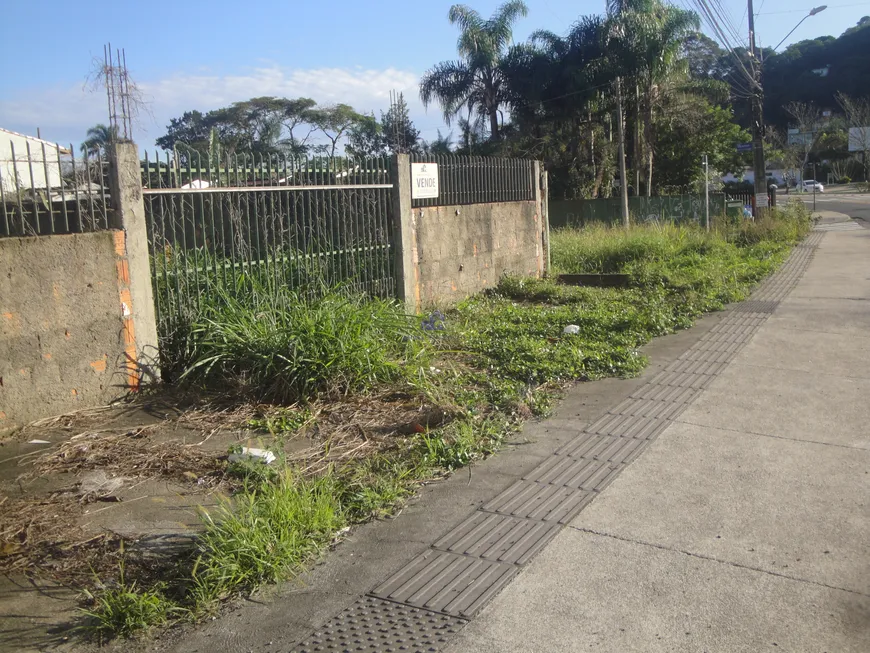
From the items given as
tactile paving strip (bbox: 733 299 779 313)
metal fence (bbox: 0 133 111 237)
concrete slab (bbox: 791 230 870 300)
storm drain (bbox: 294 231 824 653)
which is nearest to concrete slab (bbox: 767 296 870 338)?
tactile paving strip (bbox: 733 299 779 313)

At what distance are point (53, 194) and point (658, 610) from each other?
548 cm

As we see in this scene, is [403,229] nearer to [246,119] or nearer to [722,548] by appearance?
[722,548]

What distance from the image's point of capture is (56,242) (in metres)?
6.45

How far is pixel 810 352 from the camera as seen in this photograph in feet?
28.8

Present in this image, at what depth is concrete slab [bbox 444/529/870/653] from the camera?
11.2 ft

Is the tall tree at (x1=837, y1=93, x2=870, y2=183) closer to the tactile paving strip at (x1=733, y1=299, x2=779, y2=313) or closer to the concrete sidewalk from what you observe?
the tactile paving strip at (x1=733, y1=299, x2=779, y2=313)

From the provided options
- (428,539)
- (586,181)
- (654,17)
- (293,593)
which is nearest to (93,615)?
(293,593)

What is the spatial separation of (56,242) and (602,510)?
4.61 m

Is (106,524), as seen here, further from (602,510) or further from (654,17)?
(654,17)

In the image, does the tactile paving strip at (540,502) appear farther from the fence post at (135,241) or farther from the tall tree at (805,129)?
the tall tree at (805,129)

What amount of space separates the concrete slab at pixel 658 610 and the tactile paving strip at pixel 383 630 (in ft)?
0.35

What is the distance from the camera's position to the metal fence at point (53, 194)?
6.21 meters

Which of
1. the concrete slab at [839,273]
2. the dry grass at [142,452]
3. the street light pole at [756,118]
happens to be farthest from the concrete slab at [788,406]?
the street light pole at [756,118]

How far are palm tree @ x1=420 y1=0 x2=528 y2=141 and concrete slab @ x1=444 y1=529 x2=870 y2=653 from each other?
33.6 metres
